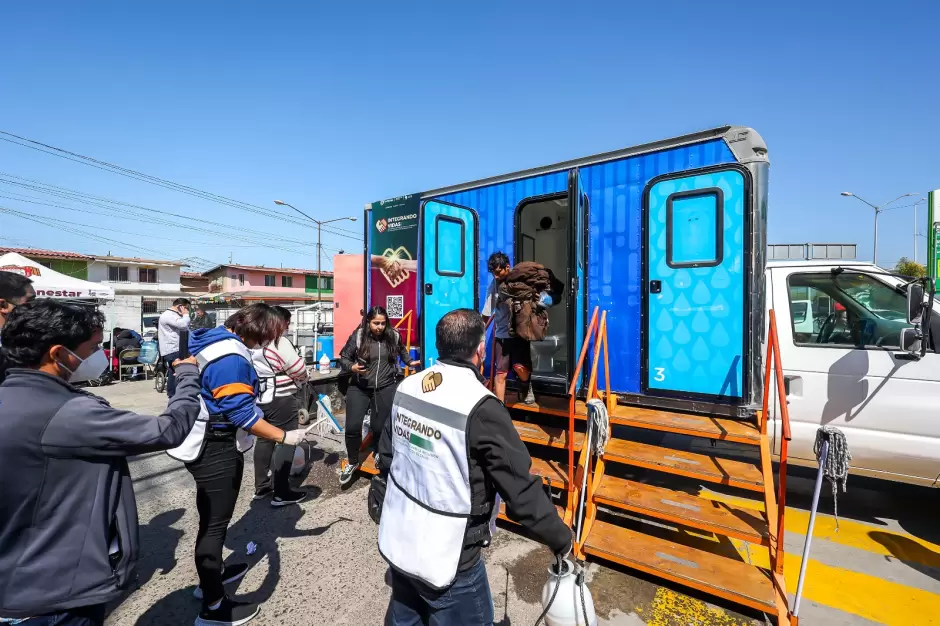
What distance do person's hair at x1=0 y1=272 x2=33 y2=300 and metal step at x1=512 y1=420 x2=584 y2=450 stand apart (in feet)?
13.6

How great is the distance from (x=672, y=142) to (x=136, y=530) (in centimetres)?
440

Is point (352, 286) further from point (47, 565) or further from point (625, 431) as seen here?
point (47, 565)

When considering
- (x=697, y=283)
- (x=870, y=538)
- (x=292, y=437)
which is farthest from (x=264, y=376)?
(x=870, y=538)

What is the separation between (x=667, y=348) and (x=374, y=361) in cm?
295

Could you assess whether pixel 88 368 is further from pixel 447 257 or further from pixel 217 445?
pixel 447 257

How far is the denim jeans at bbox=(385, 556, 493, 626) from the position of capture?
5.93 ft

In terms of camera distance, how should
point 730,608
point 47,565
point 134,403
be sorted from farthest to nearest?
point 134,403, point 730,608, point 47,565

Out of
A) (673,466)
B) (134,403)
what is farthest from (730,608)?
(134,403)

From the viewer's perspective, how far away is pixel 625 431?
5.03 m

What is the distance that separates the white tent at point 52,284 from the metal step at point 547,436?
13091mm

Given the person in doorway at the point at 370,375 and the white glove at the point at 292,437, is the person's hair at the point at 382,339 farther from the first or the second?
the white glove at the point at 292,437

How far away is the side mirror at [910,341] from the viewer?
368 cm

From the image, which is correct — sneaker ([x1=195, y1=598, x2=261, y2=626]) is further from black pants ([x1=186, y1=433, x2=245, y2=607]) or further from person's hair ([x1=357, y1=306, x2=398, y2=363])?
person's hair ([x1=357, y1=306, x2=398, y2=363])

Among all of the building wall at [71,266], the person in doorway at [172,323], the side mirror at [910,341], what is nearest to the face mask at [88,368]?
the side mirror at [910,341]
